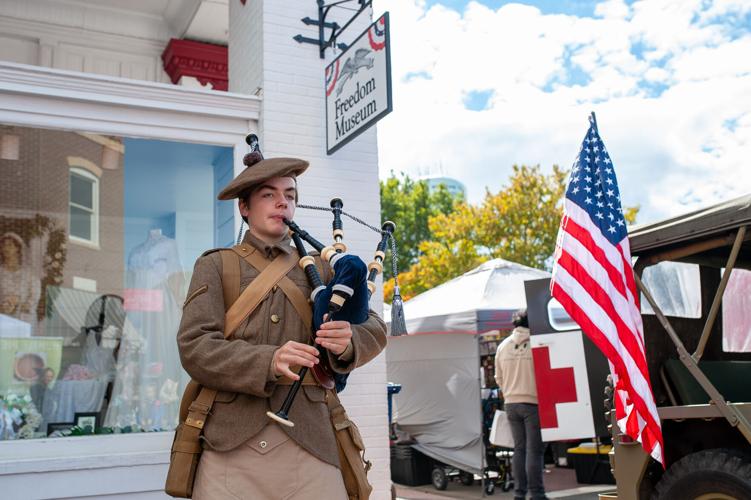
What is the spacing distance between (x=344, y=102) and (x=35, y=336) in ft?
9.51

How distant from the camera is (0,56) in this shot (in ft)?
27.3

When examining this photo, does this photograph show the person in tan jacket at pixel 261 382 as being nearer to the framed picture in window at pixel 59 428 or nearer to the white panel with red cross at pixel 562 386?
the framed picture in window at pixel 59 428

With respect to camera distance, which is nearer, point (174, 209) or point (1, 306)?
point (1, 306)

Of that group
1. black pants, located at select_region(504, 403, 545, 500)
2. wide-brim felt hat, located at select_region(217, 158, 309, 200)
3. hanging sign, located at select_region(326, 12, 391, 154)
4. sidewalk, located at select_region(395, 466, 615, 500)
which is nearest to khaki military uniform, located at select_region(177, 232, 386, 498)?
wide-brim felt hat, located at select_region(217, 158, 309, 200)

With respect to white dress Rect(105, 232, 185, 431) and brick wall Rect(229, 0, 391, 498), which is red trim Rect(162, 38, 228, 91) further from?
white dress Rect(105, 232, 185, 431)

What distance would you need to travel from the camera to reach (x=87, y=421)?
5.50 metres

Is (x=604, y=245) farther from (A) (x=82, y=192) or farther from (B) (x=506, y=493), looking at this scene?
(B) (x=506, y=493)

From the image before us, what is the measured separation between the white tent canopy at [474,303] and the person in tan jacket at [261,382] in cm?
702

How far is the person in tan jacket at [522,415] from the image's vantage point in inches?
291

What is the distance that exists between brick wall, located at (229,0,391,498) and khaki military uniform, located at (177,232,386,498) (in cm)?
358

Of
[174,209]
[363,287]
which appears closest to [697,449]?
[363,287]

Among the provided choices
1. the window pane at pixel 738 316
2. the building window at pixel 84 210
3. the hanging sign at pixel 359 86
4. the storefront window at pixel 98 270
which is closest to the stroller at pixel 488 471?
the window pane at pixel 738 316

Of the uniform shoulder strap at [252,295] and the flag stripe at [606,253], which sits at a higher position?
the flag stripe at [606,253]

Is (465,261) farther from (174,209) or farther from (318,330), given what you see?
(318,330)
